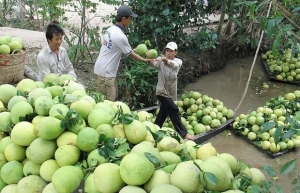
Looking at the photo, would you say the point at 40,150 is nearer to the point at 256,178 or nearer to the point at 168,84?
the point at 256,178

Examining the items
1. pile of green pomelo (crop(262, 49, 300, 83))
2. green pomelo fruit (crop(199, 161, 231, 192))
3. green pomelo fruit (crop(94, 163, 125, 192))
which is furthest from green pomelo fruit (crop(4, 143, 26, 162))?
pile of green pomelo (crop(262, 49, 300, 83))

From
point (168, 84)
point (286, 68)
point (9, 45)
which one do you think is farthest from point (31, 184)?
point (286, 68)

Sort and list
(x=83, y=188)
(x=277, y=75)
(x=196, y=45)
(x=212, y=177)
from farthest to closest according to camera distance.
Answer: (x=277, y=75) < (x=196, y=45) < (x=83, y=188) < (x=212, y=177)

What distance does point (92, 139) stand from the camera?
164 cm

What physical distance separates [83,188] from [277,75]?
657 centimetres

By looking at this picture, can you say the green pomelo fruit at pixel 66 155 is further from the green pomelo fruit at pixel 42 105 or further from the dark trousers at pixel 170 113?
the dark trousers at pixel 170 113

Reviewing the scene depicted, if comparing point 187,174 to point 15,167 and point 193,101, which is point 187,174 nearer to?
point 15,167

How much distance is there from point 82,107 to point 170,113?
248 cm

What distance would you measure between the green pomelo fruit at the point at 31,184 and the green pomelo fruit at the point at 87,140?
0.96ft

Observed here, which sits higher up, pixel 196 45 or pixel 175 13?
pixel 175 13

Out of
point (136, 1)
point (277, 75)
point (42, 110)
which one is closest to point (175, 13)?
point (136, 1)

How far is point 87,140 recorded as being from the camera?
1628mm

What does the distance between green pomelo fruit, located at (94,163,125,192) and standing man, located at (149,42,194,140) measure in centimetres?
254

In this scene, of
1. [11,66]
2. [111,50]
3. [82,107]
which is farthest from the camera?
[111,50]
